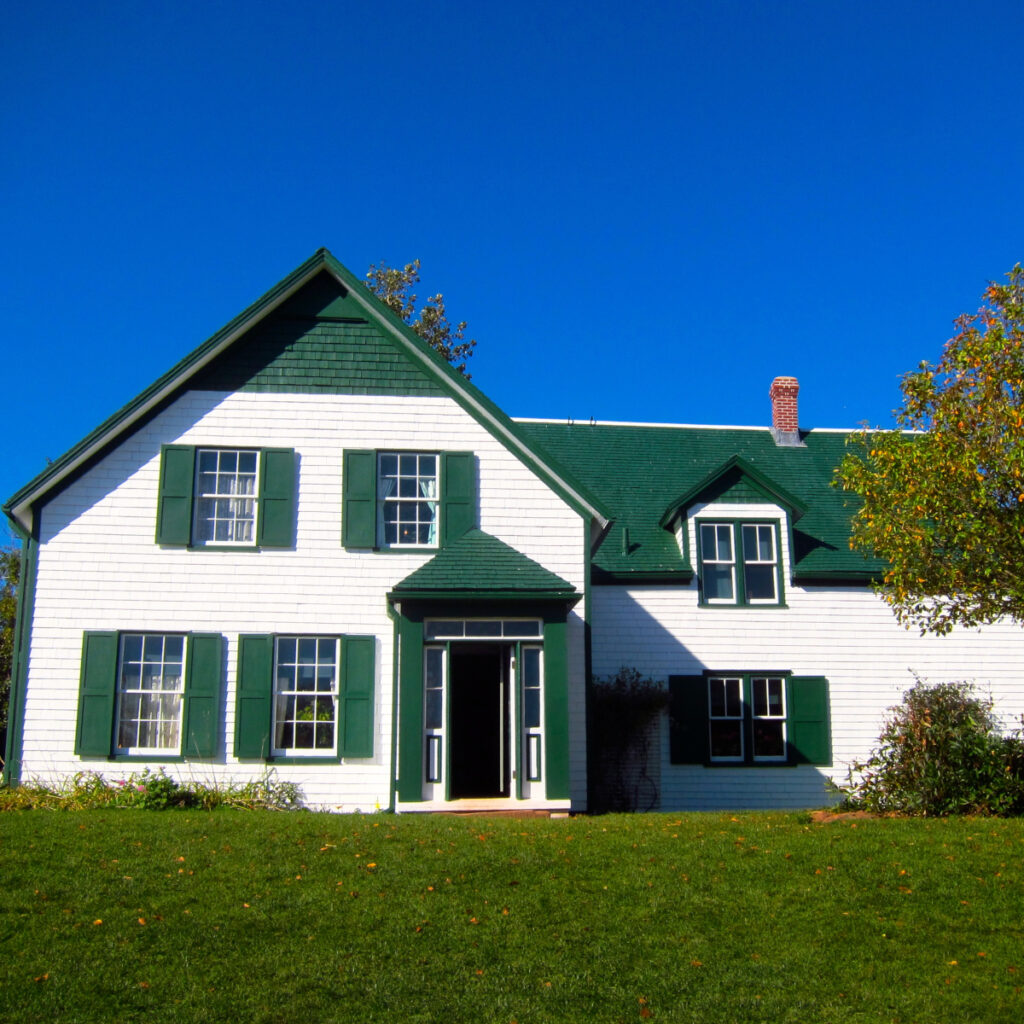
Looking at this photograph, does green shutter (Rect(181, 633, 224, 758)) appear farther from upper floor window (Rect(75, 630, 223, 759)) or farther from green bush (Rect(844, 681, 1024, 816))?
green bush (Rect(844, 681, 1024, 816))

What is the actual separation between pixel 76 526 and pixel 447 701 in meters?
6.48

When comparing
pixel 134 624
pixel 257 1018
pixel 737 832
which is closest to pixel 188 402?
pixel 134 624

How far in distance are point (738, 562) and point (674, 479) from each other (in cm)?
287

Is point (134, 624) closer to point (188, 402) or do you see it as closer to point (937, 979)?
point (188, 402)

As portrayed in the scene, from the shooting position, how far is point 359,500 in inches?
705

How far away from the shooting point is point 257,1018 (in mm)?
7738

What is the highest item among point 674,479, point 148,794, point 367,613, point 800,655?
point 674,479

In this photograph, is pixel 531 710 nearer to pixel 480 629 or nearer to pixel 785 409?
pixel 480 629

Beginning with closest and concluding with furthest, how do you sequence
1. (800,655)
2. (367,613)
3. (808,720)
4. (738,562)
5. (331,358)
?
(367,613)
(331,358)
(808,720)
(800,655)
(738,562)

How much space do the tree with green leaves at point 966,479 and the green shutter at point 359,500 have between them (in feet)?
25.2

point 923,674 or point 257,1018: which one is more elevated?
point 923,674

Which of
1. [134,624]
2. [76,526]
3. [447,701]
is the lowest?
[447,701]

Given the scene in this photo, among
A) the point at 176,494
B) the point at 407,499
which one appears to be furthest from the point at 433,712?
the point at 176,494

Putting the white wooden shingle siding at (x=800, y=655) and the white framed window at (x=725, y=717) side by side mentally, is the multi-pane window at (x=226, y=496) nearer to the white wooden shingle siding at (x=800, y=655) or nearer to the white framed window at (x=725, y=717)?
the white wooden shingle siding at (x=800, y=655)
